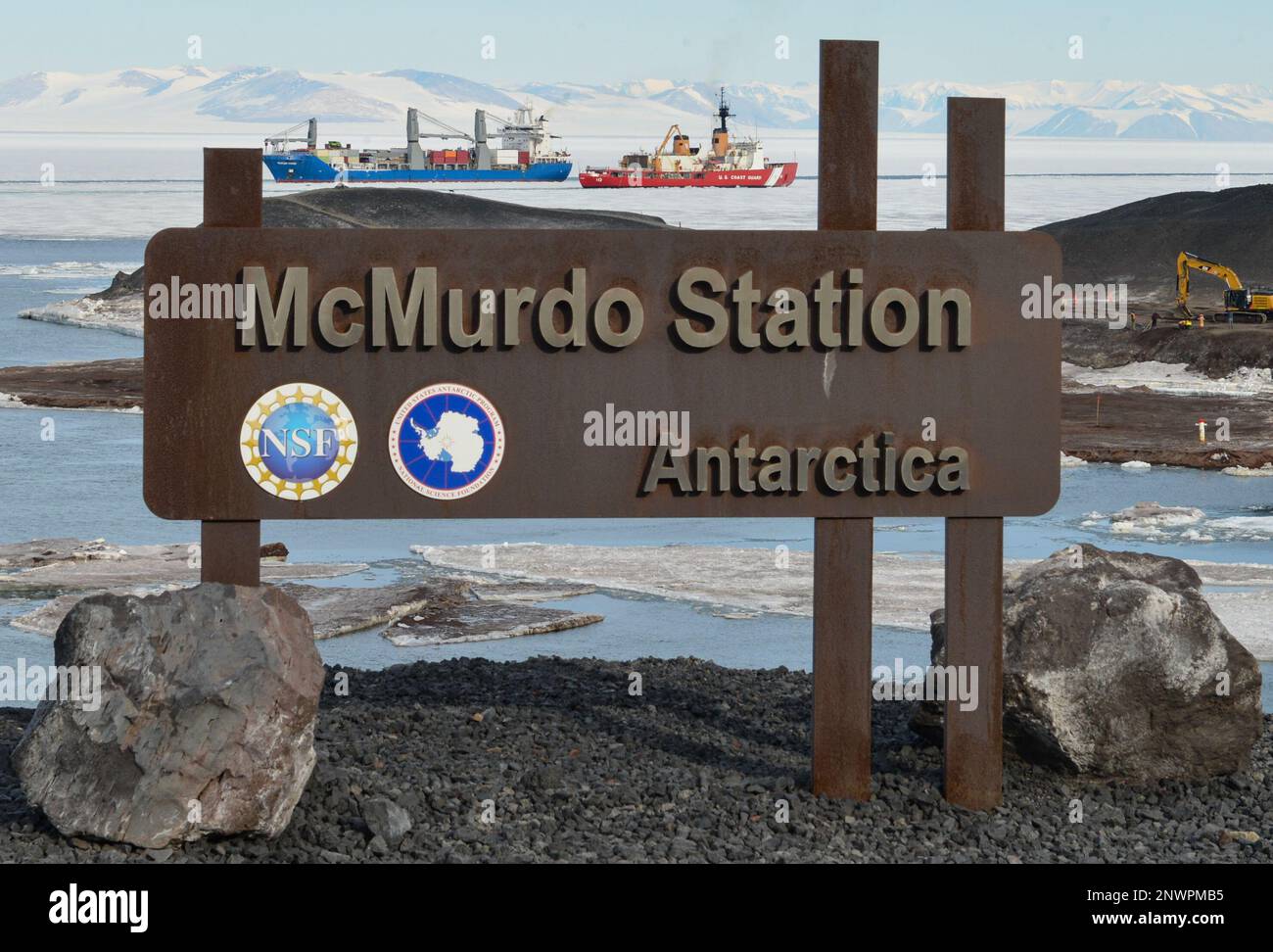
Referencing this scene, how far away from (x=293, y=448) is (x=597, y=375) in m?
1.65

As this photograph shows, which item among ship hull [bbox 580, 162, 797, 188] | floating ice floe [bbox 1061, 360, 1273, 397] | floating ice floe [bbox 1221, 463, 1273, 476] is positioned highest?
ship hull [bbox 580, 162, 797, 188]

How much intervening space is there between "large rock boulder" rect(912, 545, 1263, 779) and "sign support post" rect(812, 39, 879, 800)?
0.82 metres

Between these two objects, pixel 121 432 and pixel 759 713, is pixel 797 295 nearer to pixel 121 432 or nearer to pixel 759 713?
pixel 759 713

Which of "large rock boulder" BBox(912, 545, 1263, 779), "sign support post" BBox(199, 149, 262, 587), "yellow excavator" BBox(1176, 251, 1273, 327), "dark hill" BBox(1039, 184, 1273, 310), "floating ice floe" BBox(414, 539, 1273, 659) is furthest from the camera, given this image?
"dark hill" BBox(1039, 184, 1273, 310)

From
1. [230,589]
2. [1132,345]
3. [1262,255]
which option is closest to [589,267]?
[230,589]

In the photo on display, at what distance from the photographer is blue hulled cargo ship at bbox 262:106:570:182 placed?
149m

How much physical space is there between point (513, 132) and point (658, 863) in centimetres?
15211

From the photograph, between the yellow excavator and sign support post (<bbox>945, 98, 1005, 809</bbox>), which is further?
the yellow excavator

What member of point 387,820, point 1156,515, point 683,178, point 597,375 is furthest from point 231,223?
point 683,178

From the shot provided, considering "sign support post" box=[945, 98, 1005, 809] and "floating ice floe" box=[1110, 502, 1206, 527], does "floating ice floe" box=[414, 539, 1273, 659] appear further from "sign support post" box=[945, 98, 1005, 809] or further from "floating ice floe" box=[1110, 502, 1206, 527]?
"sign support post" box=[945, 98, 1005, 809]

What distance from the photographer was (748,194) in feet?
454

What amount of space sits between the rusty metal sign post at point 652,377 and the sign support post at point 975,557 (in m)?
0.01

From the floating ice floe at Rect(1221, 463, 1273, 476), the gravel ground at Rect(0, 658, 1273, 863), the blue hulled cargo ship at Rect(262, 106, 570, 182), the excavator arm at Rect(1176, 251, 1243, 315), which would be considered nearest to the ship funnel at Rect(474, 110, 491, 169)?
the blue hulled cargo ship at Rect(262, 106, 570, 182)

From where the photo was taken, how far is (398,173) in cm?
14875
